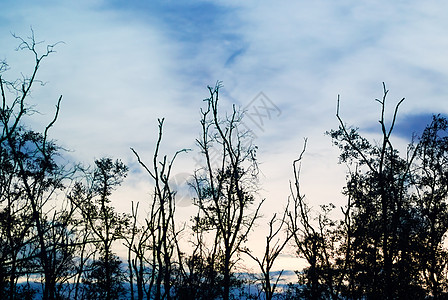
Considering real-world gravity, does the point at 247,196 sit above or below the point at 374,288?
above

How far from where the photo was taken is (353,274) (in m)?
24.3

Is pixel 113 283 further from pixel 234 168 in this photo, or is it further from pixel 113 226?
pixel 234 168

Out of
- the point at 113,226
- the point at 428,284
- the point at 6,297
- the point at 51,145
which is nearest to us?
the point at 51,145

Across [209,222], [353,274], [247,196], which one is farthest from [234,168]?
[353,274]

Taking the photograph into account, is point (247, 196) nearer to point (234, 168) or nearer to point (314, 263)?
point (234, 168)

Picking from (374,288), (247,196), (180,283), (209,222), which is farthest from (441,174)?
(180,283)

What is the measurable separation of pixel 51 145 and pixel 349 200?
59.7 ft

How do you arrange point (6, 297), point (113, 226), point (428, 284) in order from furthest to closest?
point (113, 226)
point (6, 297)
point (428, 284)

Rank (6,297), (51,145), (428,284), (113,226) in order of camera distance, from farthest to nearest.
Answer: (113,226) < (6,297) < (428,284) < (51,145)

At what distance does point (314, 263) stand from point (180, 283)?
847 cm

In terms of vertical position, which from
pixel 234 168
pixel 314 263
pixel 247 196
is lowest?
pixel 314 263

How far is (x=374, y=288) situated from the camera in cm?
2302

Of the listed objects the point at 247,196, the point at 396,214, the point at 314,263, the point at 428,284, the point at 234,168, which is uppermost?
the point at 234,168

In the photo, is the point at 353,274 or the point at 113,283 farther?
the point at 113,283
